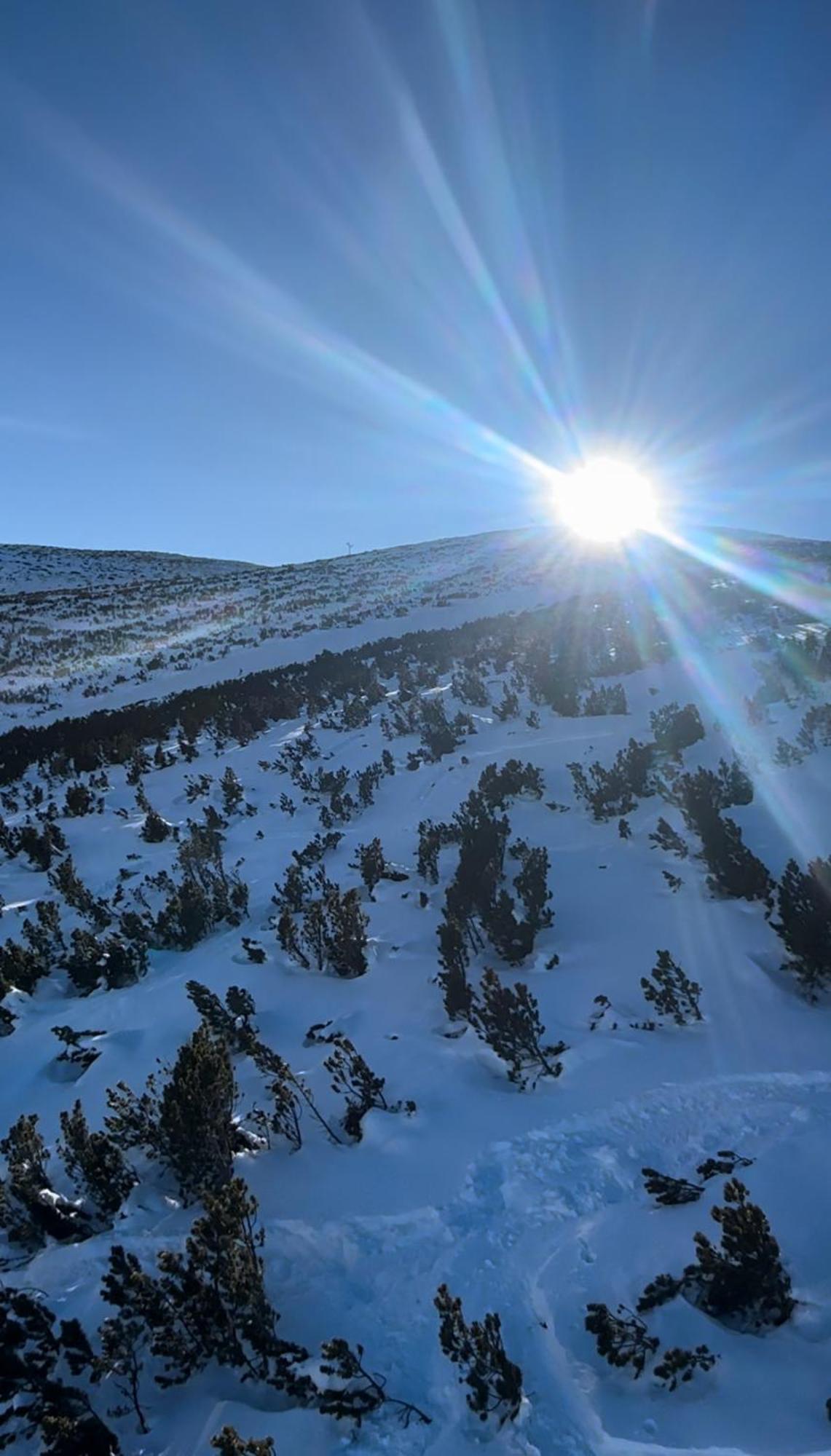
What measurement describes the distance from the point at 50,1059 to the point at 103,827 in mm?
4943

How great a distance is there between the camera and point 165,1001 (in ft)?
18.6

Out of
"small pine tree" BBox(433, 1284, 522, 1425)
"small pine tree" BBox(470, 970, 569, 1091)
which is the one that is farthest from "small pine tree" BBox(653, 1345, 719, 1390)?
"small pine tree" BBox(470, 970, 569, 1091)

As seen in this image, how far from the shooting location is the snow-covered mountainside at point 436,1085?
270 cm

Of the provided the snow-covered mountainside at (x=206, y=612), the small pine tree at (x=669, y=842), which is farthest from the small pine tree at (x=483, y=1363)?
the snow-covered mountainside at (x=206, y=612)

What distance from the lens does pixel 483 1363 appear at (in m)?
2.61

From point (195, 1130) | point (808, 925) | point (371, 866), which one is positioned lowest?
point (195, 1130)

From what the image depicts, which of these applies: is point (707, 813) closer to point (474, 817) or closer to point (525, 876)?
point (525, 876)

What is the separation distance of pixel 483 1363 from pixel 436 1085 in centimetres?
184

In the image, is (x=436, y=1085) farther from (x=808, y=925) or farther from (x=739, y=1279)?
(x=808, y=925)

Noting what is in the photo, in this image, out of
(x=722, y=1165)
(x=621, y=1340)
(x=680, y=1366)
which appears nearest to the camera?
(x=680, y=1366)

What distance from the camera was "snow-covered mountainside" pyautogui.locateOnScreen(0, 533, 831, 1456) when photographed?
2.70 metres

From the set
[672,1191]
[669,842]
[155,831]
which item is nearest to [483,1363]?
[672,1191]

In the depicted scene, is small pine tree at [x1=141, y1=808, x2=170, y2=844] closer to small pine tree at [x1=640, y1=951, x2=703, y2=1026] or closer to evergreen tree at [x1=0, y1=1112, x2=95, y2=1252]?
evergreen tree at [x1=0, y1=1112, x2=95, y2=1252]

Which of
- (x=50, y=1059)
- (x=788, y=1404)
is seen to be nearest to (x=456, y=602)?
(x=50, y=1059)
